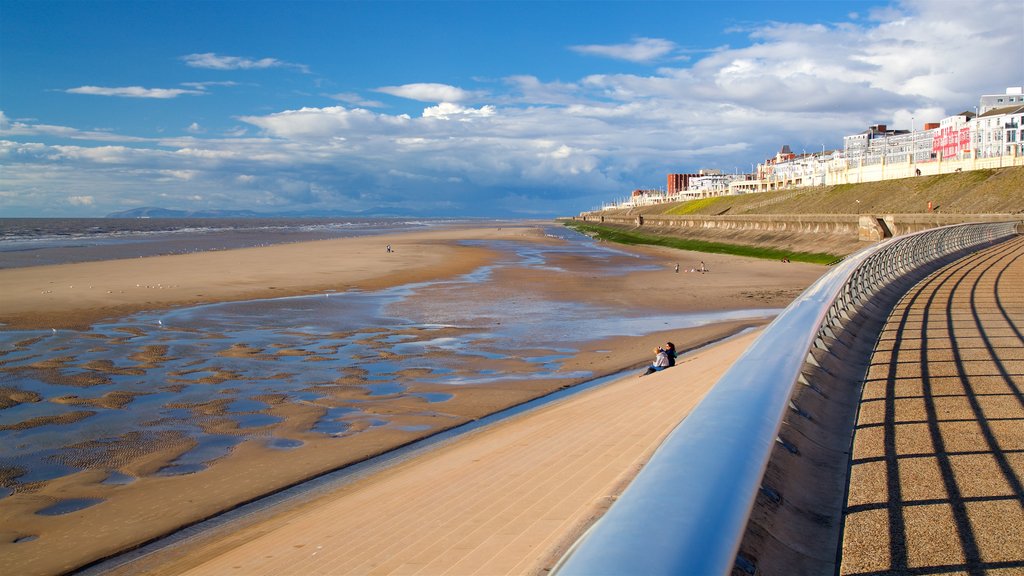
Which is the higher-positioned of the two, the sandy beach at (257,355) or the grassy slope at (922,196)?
the grassy slope at (922,196)

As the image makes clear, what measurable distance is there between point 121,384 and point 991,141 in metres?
109

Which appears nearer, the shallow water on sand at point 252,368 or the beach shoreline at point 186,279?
the shallow water on sand at point 252,368

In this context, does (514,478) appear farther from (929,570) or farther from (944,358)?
(944,358)

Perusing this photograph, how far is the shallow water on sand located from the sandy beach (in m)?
0.12

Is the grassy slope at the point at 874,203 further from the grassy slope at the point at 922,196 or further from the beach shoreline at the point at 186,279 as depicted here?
the beach shoreline at the point at 186,279

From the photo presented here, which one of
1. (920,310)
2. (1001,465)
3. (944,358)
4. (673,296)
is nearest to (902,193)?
(673,296)

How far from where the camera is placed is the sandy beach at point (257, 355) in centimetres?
757

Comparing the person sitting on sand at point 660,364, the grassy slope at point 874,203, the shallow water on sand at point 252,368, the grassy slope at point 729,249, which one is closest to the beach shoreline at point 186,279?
the shallow water on sand at point 252,368

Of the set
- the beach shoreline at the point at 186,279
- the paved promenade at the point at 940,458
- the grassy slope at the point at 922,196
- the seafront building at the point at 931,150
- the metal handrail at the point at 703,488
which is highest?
the seafront building at the point at 931,150

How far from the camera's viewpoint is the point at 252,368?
14539 mm

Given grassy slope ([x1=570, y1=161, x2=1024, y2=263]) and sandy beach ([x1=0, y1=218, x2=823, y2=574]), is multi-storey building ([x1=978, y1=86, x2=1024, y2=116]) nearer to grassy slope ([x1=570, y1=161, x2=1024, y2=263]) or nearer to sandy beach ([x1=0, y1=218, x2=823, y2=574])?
grassy slope ([x1=570, y1=161, x2=1024, y2=263])

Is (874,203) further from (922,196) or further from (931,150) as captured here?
(931,150)

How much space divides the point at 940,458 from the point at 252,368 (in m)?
12.3

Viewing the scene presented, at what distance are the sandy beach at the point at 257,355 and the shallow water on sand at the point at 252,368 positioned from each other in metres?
0.12
